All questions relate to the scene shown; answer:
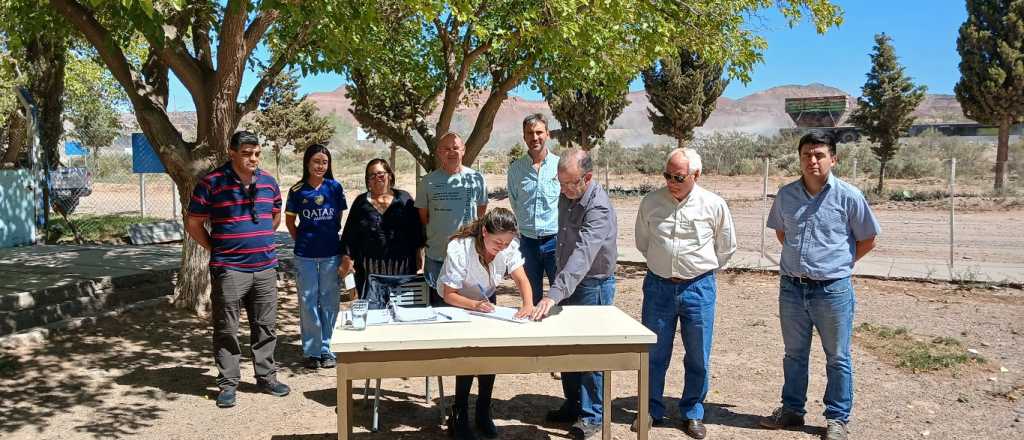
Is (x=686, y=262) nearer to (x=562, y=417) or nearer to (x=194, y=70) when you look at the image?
(x=562, y=417)

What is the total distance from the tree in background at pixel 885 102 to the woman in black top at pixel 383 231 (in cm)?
2209

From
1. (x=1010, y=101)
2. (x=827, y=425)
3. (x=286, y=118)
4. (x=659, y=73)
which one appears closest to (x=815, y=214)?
(x=827, y=425)

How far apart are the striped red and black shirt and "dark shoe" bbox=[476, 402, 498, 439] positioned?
1.80m

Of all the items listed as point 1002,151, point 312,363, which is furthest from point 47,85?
point 1002,151

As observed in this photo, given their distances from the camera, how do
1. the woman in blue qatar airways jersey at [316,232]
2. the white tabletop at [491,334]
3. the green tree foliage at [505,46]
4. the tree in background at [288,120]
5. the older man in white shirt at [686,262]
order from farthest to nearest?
the tree in background at [288,120]
the green tree foliage at [505,46]
the woman in blue qatar airways jersey at [316,232]
the older man in white shirt at [686,262]
the white tabletop at [491,334]

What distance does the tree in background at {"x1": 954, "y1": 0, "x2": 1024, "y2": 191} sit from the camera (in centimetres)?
2200

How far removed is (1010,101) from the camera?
2242 centimetres

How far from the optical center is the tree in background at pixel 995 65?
72.2ft

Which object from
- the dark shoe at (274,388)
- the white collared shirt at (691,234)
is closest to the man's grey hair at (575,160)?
the white collared shirt at (691,234)

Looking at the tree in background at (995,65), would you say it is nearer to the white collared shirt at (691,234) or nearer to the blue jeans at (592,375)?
the white collared shirt at (691,234)

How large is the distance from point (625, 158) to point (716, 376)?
3651 centimetres

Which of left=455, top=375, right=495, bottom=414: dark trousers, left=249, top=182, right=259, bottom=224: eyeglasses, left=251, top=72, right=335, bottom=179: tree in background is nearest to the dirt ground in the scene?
left=455, top=375, right=495, bottom=414: dark trousers

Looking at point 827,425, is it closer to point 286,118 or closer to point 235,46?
point 235,46

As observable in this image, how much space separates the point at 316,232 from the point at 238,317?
0.81 metres
